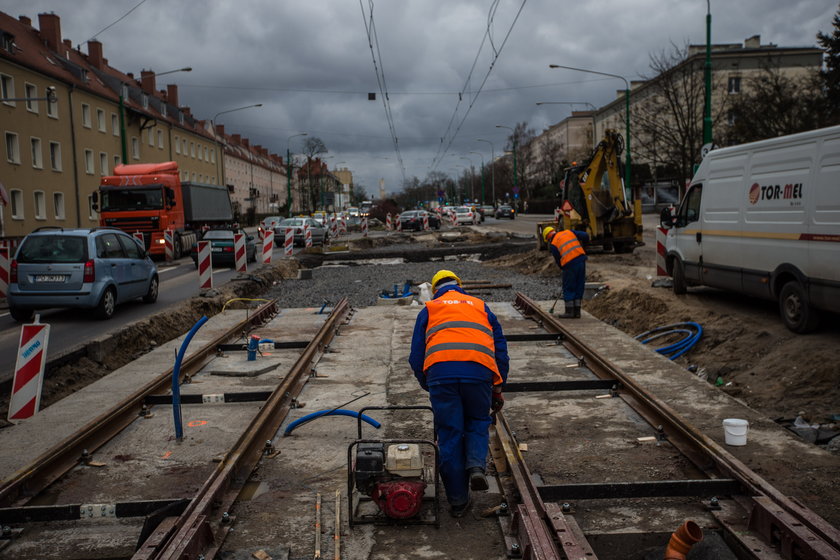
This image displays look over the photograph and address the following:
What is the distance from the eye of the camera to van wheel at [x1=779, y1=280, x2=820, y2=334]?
9.44 metres

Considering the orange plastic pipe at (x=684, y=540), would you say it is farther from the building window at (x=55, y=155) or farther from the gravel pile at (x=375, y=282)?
the building window at (x=55, y=155)

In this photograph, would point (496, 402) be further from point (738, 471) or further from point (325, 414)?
point (325, 414)

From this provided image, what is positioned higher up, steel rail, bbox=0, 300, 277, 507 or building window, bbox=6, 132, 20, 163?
building window, bbox=6, 132, 20, 163

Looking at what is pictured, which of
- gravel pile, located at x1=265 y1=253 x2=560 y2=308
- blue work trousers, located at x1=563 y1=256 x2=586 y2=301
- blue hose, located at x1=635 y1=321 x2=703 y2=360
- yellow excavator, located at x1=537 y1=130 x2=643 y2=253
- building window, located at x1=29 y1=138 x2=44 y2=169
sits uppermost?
building window, located at x1=29 y1=138 x2=44 y2=169

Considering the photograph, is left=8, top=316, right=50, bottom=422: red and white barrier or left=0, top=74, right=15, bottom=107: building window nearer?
left=8, top=316, right=50, bottom=422: red and white barrier

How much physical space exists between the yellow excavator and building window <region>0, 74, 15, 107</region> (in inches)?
1134

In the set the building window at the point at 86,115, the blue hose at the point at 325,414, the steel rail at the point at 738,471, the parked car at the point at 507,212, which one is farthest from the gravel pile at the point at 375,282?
the parked car at the point at 507,212

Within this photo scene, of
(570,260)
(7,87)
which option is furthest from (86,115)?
(570,260)

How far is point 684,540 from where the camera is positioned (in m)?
4.00

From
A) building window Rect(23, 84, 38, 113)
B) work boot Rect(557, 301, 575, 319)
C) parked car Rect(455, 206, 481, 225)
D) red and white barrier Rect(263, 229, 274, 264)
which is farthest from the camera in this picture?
parked car Rect(455, 206, 481, 225)

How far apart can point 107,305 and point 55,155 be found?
105ft

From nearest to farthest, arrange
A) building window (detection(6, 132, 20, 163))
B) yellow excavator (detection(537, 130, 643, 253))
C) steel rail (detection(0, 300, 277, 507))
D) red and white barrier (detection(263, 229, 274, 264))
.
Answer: steel rail (detection(0, 300, 277, 507)) → yellow excavator (detection(537, 130, 643, 253)) → red and white barrier (detection(263, 229, 274, 264)) → building window (detection(6, 132, 20, 163))

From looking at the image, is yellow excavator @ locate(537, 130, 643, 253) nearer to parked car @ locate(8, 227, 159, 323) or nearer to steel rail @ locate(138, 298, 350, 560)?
parked car @ locate(8, 227, 159, 323)

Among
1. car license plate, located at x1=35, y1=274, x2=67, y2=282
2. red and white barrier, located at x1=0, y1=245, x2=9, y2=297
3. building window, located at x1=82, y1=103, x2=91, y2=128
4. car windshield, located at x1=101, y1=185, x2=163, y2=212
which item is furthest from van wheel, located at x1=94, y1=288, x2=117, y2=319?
building window, located at x1=82, y1=103, x2=91, y2=128
